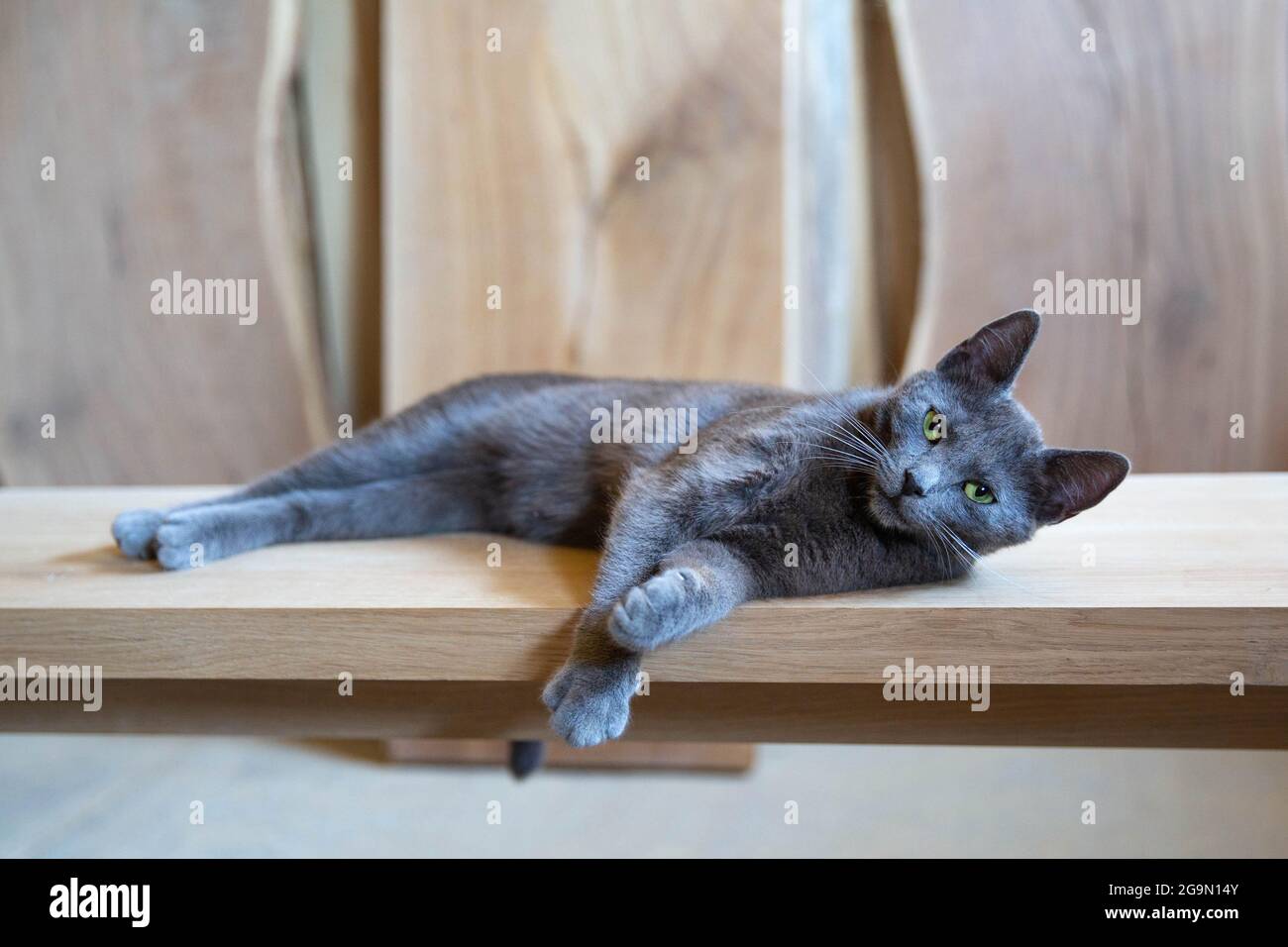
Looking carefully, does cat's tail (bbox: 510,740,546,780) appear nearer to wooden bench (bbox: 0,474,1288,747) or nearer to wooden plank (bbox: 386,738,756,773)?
wooden bench (bbox: 0,474,1288,747)

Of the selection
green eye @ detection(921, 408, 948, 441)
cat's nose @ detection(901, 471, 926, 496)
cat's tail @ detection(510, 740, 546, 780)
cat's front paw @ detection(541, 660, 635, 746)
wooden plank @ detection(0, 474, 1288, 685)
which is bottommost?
cat's tail @ detection(510, 740, 546, 780)

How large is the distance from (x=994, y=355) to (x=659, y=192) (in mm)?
806

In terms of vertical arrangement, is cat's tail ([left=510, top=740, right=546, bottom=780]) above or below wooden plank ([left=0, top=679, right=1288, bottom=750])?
below

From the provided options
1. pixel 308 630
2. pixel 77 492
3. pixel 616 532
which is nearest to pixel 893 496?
pixel 616 532

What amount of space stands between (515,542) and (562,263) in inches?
23.6

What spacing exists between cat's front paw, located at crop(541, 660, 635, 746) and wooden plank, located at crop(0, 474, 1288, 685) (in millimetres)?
50

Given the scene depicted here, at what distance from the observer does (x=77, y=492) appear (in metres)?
1.60

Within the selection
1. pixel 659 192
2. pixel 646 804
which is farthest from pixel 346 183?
pixel 646 804

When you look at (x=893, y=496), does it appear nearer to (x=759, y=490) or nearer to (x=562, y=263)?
(x=759, y=490)

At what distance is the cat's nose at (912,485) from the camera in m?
0.98

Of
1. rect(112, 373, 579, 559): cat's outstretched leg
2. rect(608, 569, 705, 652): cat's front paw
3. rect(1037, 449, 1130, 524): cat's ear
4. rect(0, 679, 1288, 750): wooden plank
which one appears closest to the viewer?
rect(608, 569, 705, 652): cat's front paw

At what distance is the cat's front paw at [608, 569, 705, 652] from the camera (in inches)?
33.8

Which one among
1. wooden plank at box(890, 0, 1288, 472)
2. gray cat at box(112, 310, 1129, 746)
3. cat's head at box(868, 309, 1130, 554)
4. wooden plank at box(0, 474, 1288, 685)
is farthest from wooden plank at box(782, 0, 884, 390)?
wooden plank at box(0, 474, 1288, 685)

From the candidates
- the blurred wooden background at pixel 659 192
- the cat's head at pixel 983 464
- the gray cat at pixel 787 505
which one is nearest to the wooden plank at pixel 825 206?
the blurred wooden background at pixel 659 192
